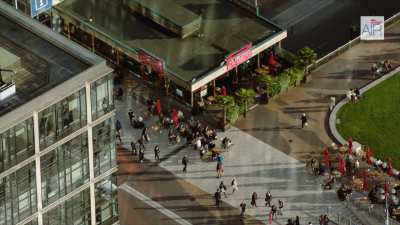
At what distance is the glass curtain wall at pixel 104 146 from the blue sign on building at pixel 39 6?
140 feet

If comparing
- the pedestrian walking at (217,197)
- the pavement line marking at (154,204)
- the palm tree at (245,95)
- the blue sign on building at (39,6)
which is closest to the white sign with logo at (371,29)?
the palm tree at (245,95)

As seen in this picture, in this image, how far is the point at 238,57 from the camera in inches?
6427

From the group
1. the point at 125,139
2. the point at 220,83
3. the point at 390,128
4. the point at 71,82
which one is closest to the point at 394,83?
the point at 390,128

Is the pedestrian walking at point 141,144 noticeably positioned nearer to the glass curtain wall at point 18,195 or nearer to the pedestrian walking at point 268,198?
the pedestrian walking at point 268,198

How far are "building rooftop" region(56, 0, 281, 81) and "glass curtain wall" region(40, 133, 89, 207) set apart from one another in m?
45.0

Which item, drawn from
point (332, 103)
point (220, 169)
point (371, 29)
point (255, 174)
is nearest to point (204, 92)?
point (220, 169)

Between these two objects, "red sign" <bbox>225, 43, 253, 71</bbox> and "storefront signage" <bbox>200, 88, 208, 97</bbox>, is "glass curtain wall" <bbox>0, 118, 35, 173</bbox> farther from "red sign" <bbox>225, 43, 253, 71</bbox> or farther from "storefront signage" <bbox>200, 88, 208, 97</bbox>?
"red sign" <bbox>225, 43, 253, 71</bbox>

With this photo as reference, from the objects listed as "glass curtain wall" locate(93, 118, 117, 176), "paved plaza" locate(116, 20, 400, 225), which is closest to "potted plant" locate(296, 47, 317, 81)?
"paved plaza" locate(116, 20, 400, 225)

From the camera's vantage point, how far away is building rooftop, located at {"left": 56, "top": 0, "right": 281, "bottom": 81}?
536 feet

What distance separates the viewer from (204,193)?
499 feet

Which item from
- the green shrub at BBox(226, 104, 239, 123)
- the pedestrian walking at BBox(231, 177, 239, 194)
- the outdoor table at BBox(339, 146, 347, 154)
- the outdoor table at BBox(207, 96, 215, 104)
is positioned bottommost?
the pedestrian walking at BBox(231, 177, 239, 194)

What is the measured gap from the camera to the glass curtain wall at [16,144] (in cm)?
10912

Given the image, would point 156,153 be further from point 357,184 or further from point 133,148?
point 357,184

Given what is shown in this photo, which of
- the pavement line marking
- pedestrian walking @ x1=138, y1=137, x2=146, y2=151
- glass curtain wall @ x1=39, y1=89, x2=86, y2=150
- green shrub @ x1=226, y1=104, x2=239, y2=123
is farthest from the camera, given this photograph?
green shrub @ x1=226, y1=104, x2=239, y2=123
